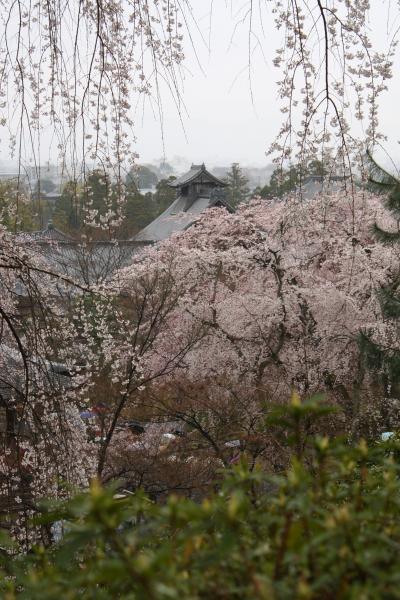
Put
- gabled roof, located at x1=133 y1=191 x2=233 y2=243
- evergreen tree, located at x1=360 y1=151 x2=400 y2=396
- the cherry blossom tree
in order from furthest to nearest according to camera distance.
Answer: gabled roof, located at x1=133 y1=191 x2=233 y2=243 < the cherry blossom tree < evergreen tree, located at x1=360 y1=151 x2=400 y2=396

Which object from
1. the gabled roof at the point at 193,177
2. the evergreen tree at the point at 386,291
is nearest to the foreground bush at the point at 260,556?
the evergreen tree at the point at 386,291

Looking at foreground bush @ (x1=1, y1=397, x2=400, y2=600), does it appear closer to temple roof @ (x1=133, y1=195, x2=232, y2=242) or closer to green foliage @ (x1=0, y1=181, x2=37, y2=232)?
green foliage @ (x1=0, y1=181, x2=37, y2=232)

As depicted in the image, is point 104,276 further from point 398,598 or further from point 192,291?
point 398,598

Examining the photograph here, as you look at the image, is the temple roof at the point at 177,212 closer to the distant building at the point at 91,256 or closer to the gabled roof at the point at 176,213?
the gabled roof at the point at 176,213

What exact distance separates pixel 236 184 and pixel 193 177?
748 cm

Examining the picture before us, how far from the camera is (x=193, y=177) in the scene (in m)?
23.5

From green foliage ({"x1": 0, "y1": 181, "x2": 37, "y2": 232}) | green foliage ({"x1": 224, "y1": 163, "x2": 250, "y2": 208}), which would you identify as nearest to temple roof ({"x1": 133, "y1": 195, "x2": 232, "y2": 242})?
green foliage ({"x1": 224, "y1": 163, "x2": 250, "y2": 208})

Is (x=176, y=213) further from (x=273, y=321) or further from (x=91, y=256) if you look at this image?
(x=273, y=321)

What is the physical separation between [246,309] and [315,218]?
187 cm

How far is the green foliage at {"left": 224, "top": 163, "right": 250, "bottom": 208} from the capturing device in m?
29.9

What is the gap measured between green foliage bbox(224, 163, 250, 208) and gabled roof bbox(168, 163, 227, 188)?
4.94m

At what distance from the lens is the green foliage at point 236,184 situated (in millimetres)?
29922

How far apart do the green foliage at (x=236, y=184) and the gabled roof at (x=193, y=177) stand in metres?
4.94

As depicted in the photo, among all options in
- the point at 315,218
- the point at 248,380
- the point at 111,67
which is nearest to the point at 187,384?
the point at 248,380
